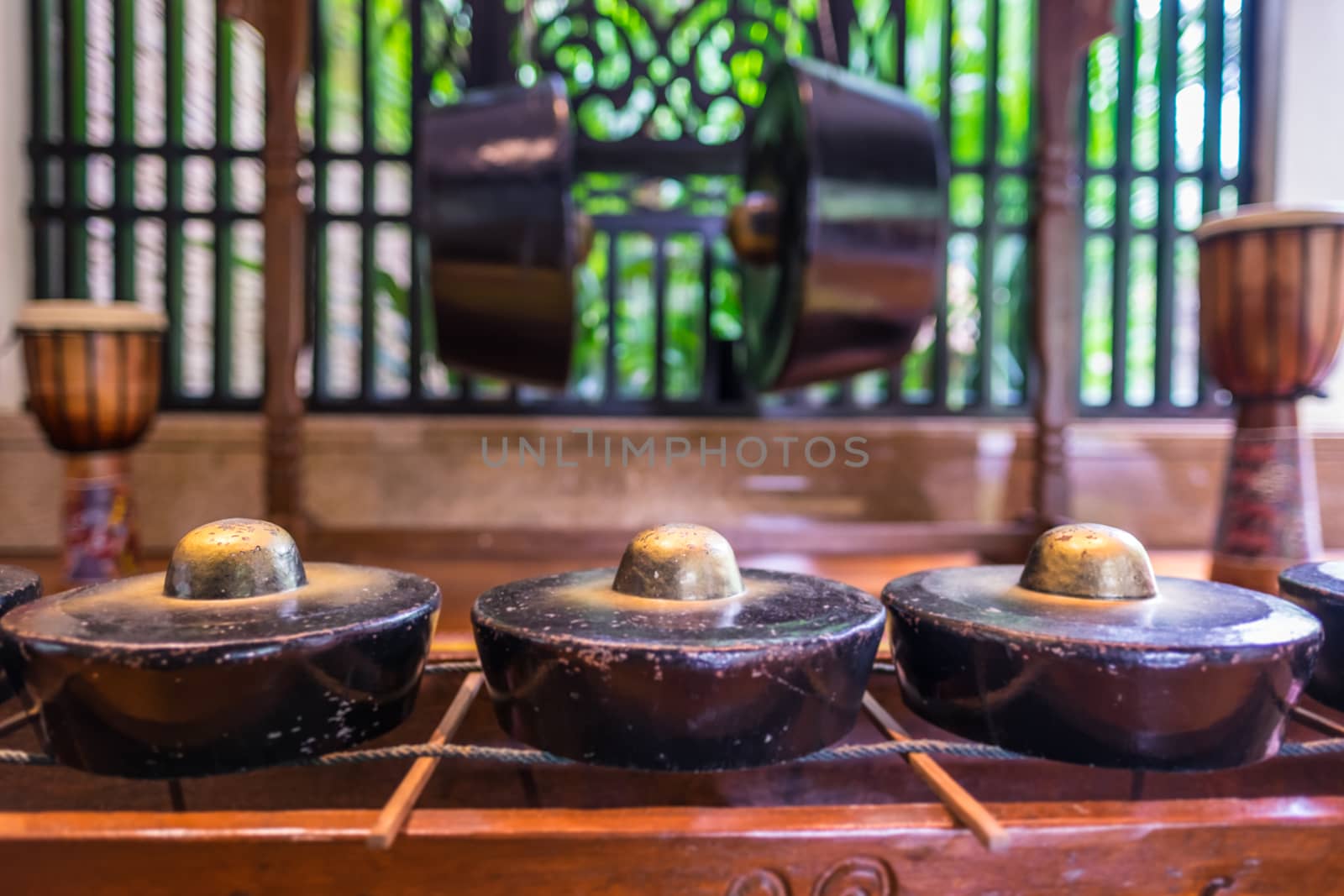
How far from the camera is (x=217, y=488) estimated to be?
171cm

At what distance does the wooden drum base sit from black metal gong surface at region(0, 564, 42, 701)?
0.67m

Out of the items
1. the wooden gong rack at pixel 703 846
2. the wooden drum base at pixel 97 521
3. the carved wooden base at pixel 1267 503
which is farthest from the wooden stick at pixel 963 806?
the wooden drum base at pixel 97 521

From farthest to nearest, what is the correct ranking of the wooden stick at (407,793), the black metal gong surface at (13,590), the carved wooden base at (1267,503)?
the carved wooden base at (1267,503) → the black metal gong surface at (13,590) → the wooden stick at (407,793)

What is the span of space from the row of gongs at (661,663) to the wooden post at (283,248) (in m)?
0.79

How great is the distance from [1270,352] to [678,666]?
3.76 ft

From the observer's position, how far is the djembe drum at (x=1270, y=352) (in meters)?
1.21

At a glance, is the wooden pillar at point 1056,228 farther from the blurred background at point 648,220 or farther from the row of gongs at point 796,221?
the row of gongs at point 796,221

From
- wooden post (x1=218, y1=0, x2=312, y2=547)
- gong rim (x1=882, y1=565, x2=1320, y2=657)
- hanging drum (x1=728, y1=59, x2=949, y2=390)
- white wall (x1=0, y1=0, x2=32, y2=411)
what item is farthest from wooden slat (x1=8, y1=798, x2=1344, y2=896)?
white wall (x1=0, y1=0, x2=32, y2=411)

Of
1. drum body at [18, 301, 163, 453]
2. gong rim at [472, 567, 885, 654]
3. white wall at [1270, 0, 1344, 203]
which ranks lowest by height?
gong rim at [472, 567, 885, 654]

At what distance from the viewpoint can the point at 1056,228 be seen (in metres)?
1.47

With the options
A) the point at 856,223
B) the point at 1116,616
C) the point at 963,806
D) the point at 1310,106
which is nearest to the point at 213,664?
the point at 963,806

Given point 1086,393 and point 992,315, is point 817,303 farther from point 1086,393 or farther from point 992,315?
point 1086,393

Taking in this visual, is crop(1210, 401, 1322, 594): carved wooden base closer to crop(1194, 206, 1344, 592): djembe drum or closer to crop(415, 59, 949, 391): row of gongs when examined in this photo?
crop(1194, 206, 1344, 592): djembe drum

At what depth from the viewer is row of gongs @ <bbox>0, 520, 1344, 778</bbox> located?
1.81 ft
